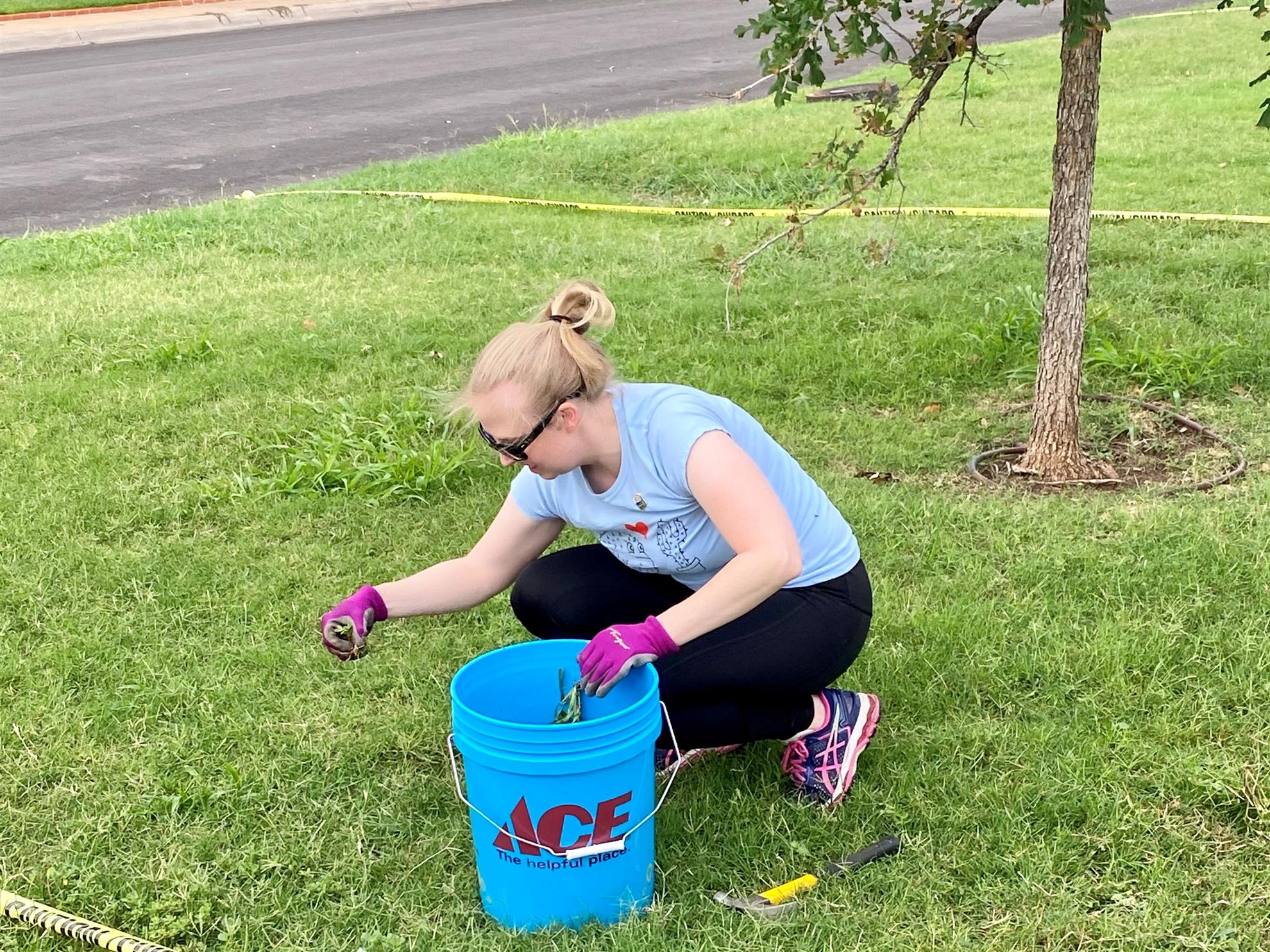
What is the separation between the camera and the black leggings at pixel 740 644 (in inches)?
103

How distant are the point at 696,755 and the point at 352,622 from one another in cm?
84

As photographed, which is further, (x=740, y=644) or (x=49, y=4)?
(x=49, y=4)

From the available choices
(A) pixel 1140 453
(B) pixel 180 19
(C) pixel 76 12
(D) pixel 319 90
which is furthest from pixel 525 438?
(C) pixel 76 12

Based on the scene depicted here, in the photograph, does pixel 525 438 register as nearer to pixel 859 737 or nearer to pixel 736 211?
pixel 859 737

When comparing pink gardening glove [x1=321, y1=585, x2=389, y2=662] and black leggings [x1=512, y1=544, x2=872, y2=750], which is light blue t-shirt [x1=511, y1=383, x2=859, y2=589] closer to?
black leggings [x1=512, y1=544, x2=872, y2=750]

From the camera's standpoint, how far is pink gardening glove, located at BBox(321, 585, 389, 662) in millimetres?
2629

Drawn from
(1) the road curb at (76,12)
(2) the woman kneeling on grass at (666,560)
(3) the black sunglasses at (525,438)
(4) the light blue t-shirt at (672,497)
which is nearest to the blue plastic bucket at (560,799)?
(2) the woman kneeling on grass at (666,560)

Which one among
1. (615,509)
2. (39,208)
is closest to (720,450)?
(615,509)

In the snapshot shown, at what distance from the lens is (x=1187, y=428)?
455cm

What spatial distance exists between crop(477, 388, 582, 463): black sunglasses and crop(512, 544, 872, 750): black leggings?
51 cm

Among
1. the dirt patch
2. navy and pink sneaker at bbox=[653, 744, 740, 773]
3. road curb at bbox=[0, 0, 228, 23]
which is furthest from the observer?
road curb at bbox=[0, 0, 228, 23]

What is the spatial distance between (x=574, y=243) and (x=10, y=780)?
182 inches

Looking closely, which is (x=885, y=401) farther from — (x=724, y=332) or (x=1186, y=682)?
(x=1186, y=682)

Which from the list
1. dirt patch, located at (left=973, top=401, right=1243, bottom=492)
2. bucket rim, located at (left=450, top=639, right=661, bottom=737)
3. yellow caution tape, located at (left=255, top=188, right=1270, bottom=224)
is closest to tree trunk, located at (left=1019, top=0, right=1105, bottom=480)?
dirt patch, located at (left=973, top=401, right=1243, bottom=492)
